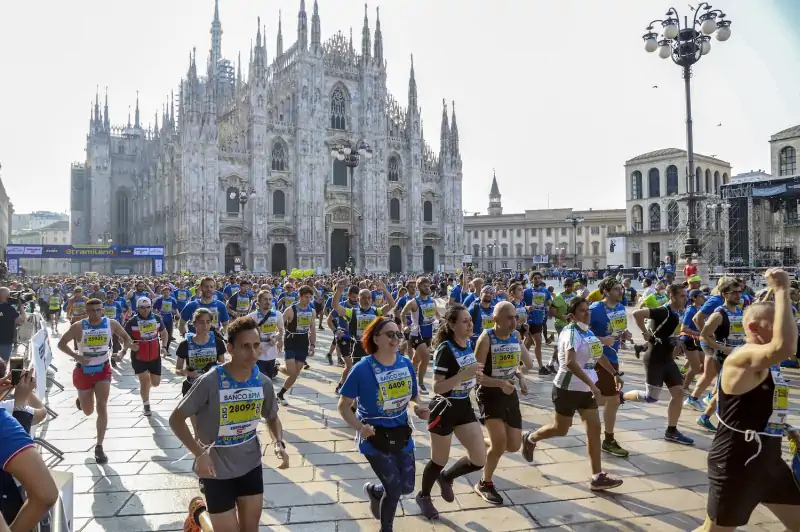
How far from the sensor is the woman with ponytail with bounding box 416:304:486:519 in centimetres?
452

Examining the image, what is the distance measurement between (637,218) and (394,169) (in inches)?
1090

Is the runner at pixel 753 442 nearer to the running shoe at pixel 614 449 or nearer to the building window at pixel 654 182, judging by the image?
the running shoe at pixel 614 449

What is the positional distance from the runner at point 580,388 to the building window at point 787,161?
49587 millimetres

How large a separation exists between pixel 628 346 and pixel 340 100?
4121 cm

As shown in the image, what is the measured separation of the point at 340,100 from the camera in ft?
166

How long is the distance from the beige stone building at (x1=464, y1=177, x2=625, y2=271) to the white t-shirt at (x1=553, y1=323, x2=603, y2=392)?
74.0 meters

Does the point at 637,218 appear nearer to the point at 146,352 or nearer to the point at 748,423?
the point at 146,352

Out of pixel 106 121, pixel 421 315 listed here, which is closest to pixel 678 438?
pixel 421 315

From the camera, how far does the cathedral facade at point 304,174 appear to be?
44156 mm

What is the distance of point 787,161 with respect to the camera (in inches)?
1789

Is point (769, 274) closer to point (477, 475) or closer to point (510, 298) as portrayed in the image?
point (477, 475)

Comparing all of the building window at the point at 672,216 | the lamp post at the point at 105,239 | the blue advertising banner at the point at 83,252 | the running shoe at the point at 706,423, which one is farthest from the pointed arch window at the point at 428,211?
the running shoe at the point at 706,423

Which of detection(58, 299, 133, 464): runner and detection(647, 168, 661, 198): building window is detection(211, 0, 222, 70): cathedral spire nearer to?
detection(647, 168, 661, 198): building window

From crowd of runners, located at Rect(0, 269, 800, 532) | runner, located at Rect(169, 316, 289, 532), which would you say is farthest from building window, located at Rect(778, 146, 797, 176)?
runner, located at Rect(169, 316, 289, 532)
